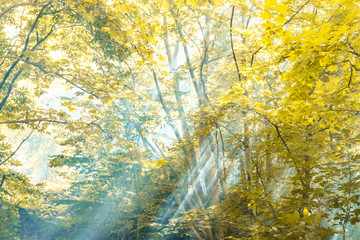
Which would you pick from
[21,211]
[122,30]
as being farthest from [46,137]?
[122,30]

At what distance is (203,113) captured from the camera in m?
3.24

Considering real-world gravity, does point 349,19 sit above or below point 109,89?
below

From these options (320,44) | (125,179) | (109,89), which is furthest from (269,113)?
(125,179)

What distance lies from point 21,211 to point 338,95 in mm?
13124

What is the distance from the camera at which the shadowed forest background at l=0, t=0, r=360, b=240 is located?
5.15 feet

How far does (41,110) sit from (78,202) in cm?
485

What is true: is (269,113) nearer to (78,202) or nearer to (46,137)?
(78,202)

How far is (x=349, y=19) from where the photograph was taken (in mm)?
1274

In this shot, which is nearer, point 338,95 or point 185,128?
point 338,95

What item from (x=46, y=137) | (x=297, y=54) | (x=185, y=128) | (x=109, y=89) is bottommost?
(x=297, y=54)

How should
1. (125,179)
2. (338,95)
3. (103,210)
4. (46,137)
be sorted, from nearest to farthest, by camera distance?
1. (338,95)
2. (125,179)
3. (103,210)
4. (46,137)

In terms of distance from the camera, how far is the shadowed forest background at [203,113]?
157 centimetres

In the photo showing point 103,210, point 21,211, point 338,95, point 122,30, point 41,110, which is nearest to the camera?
point 338,95

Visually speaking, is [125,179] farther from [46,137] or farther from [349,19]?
[46,137]
